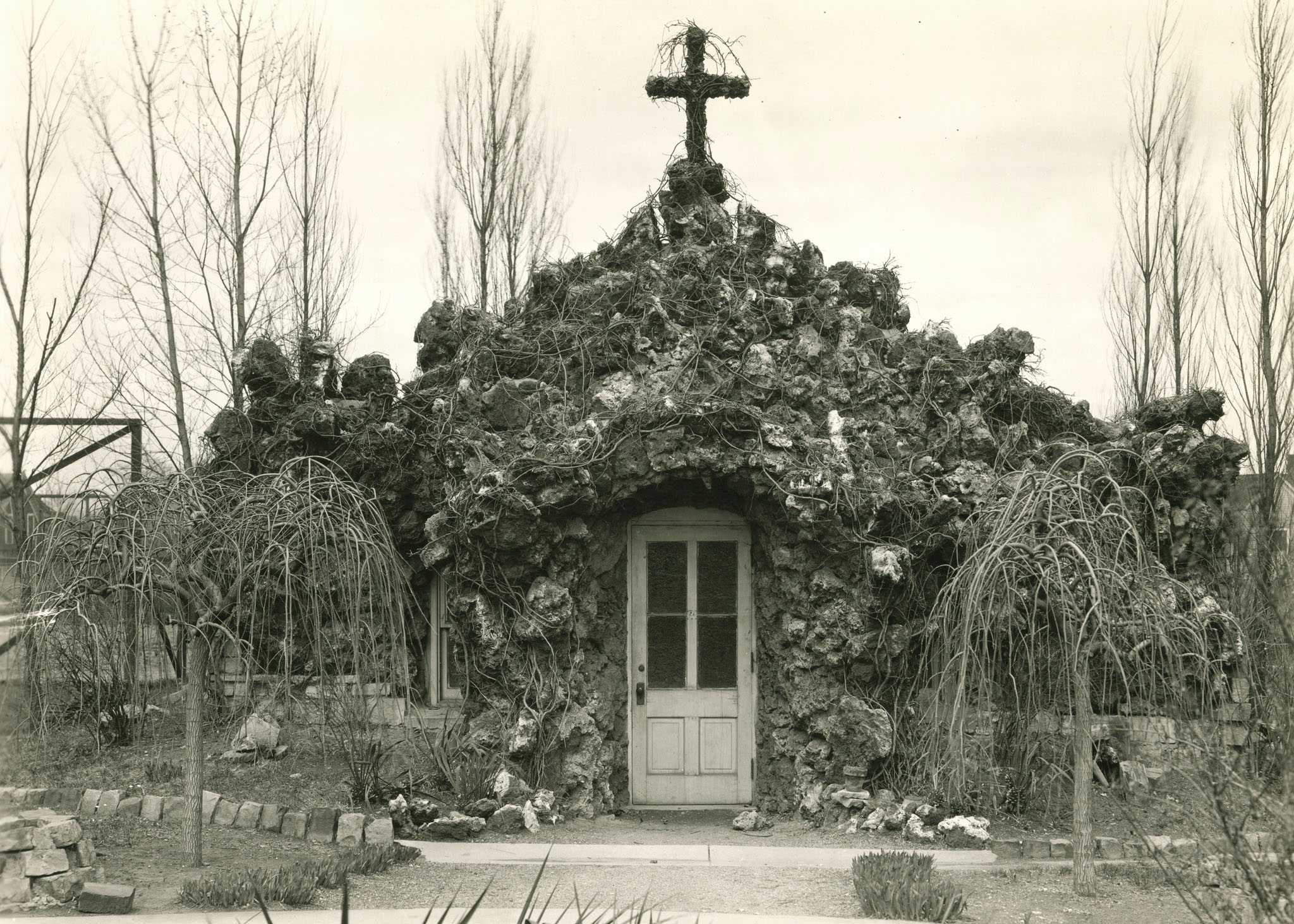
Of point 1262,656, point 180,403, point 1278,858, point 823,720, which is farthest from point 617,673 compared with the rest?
point 180,403

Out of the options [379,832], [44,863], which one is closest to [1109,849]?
[379,832]

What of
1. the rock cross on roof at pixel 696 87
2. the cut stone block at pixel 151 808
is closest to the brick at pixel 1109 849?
the cut stone block at pixel 151 808

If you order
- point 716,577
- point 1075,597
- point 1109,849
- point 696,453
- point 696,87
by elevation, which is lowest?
point 1109,849

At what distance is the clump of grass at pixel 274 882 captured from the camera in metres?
6.61

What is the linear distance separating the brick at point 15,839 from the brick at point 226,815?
6.25ft

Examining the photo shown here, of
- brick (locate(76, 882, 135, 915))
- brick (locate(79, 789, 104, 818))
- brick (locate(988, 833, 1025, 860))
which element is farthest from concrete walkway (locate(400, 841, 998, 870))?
brick (locate(79, 789, 104, 818))

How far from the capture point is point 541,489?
945 cm

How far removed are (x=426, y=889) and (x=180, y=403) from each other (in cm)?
891

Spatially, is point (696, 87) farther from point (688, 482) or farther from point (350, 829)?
point (350, 829)

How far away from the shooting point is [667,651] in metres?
10.2

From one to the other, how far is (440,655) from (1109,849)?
566 centimetres

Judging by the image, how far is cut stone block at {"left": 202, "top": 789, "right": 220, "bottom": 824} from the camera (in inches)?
340

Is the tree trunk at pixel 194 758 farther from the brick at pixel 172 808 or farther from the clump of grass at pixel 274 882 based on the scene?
the brick at pixel 172 808

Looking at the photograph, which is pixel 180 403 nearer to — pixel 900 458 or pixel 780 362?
pixel 780 362
